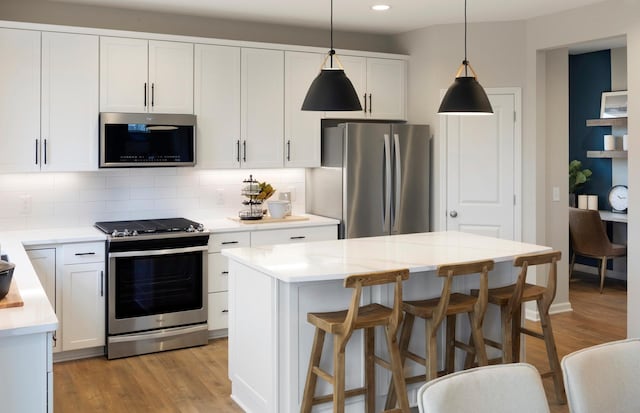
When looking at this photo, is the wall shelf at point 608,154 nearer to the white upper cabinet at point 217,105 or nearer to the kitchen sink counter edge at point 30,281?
the white upper cabinet at point 217,105

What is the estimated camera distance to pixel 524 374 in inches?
75.6

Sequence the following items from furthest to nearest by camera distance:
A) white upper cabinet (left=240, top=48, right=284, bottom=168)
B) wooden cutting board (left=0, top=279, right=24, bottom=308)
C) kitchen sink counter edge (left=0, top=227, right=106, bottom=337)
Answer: white upper cabinet (left=240, top=48, right=284, bottom=168)
wooden cutting board (left=0, top=279, right=24, bottom=308)
kitchen sink counter edge (left=0, top=227, right=106, bottom=337)

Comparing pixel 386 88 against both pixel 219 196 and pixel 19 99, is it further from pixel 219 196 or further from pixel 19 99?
pixel 19 99

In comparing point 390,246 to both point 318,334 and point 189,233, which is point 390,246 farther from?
point 189,233

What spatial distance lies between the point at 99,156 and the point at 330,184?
1.95 metres

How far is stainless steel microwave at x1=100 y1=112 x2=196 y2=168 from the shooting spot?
16.0 ft

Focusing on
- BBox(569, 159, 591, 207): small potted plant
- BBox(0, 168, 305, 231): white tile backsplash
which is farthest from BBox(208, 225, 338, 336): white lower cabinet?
BBox(569, 159, 591, 207): small potted plant

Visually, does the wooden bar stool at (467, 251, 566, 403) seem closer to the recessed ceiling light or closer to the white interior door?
the white interior door

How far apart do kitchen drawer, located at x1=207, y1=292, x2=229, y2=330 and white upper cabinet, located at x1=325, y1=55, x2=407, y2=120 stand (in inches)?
74.4

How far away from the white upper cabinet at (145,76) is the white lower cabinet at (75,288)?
3.60 ft

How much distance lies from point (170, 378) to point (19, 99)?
87.4 inches

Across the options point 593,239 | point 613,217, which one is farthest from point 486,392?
point 613,217

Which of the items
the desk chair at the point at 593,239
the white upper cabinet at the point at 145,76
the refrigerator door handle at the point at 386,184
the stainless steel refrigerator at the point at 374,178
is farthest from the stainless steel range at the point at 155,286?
the desk chair at the point at 593,239

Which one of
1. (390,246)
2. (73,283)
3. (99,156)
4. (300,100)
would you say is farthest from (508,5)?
(73,283)
